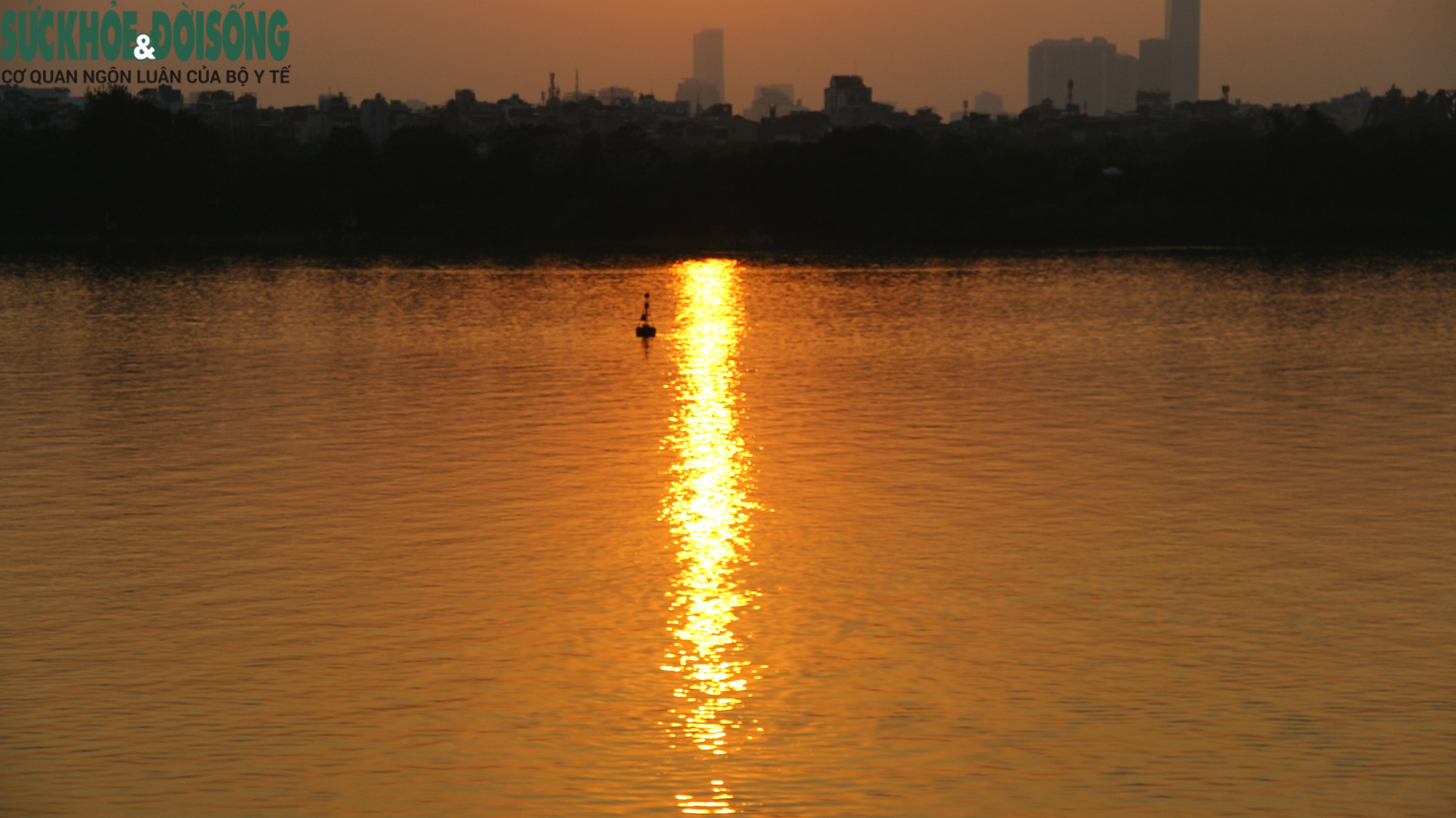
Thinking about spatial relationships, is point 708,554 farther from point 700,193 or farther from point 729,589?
point 700,193

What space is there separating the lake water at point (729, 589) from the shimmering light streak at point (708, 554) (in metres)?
0.09

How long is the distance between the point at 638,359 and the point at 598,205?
258 ft

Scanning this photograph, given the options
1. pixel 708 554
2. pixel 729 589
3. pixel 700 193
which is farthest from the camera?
pixel 700 193

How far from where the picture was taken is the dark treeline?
126m

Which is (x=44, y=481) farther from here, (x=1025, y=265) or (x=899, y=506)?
(x=1025, y=265)

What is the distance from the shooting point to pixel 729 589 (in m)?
21.7

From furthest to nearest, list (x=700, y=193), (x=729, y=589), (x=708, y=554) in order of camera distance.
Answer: (x=700, y=193), (x=708, y=554), (x=729, y=589)

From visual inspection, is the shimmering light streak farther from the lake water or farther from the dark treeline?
the dark treeline

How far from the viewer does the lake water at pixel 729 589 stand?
49.9ft

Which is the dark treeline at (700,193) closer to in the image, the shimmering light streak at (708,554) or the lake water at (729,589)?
the shimmering light streak at (708,554)

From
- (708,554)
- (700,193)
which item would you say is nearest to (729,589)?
(708,554)

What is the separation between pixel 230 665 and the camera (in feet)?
60.1

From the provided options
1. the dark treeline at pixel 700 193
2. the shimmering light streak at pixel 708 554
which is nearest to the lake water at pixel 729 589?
the shimmering light streak at pixel 708 554

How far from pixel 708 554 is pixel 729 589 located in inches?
88.2
